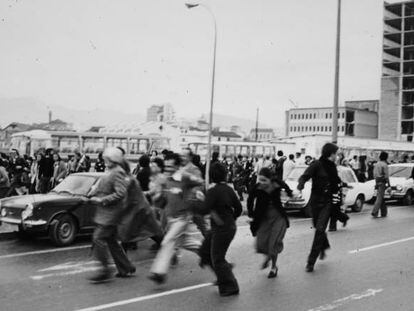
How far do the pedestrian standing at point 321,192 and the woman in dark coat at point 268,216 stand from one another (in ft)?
2.04

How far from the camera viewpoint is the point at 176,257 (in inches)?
342

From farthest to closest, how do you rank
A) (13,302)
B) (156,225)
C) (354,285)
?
(156,225), (354,285), (13,302)

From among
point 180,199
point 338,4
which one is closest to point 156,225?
point 180,199

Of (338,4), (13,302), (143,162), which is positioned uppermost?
(338,4)

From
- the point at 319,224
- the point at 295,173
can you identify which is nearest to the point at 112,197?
the point at 319,224

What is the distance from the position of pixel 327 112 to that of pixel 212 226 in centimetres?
14119

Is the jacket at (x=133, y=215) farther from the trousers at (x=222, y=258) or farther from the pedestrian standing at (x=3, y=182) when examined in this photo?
the pedestrian standing at (x=3, y=182)

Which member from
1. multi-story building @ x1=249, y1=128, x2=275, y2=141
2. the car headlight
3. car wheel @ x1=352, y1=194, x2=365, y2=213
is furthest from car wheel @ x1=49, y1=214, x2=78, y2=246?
multi-story building @ x1=249, y1=128, x2=275, y2=141

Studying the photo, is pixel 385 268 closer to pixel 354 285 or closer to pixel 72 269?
pixel 354 285

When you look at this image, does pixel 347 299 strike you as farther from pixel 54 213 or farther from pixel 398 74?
pixel 398 74

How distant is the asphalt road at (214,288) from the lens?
6.30 metres

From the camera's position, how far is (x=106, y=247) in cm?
732

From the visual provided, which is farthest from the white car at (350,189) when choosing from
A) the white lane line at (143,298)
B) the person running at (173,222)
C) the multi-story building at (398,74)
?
the multi-story building at (398,74)

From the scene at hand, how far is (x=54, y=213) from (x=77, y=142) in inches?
921
